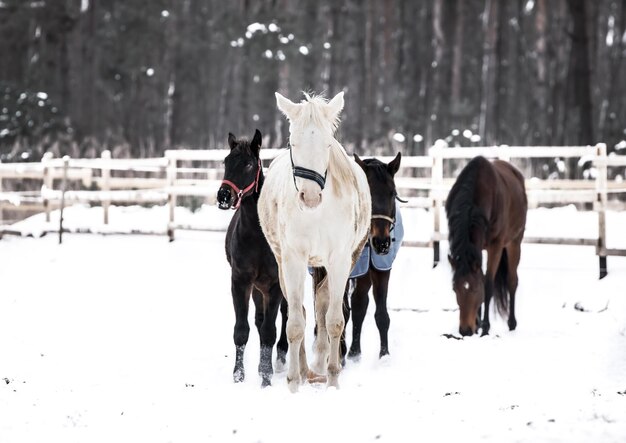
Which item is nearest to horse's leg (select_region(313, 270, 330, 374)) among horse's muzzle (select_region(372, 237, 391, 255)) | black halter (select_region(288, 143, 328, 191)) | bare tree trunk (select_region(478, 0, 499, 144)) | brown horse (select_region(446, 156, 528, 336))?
horse's muzzle (select_region(372, 237, 391, 255))

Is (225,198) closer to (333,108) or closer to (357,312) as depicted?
(333,108)

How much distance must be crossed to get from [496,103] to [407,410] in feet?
76.5

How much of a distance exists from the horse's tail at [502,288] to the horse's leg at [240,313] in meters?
3.16

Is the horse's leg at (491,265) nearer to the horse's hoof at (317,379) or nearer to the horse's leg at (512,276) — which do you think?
the horse's leg at (512,276)

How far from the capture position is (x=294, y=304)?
16.4 ft

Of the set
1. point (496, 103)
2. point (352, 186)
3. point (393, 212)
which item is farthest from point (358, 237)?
point (496, 103)

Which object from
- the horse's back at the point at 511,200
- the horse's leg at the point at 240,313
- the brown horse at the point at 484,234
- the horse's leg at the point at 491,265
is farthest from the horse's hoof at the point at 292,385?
the horse's back at the point at 511,200

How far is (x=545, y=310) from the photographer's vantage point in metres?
8.63

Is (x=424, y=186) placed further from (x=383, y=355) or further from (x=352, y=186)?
(x=352, y=186)

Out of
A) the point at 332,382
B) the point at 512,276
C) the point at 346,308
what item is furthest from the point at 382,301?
the point at 512,276

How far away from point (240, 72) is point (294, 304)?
24038 mm

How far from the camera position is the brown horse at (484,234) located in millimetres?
7156

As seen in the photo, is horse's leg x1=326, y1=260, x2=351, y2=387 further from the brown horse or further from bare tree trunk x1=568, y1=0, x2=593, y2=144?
bare tree trunk x1=568, y1=0, x2=593, y2=144

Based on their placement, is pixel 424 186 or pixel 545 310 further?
pixel 424 186
